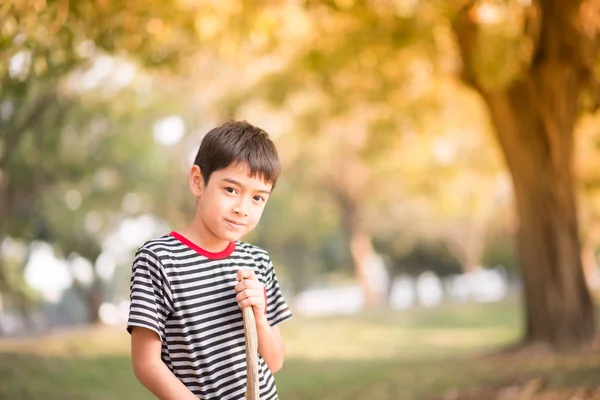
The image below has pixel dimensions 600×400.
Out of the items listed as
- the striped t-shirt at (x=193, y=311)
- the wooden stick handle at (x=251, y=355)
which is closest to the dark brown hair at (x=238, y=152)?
the striped t-shirt at (x=193, y=311)

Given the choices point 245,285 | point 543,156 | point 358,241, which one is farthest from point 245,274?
point 358,241

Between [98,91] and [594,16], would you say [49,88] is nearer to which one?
[98,91]

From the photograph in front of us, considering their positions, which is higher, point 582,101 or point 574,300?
point 582,101

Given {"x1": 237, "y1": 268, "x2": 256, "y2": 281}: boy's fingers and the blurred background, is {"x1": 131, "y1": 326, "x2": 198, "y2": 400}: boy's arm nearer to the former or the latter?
{"x1": 237, "y1": 268, "x2": 256, "y2": 281}: boy's fingers

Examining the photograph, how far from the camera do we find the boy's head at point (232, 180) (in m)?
2.52

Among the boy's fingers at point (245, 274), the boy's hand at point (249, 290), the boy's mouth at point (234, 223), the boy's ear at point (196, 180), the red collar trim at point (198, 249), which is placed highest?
the boy's ear at point (196, 180)

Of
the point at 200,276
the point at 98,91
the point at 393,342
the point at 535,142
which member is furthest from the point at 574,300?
the point at 98,91

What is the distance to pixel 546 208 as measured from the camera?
38.2 ft

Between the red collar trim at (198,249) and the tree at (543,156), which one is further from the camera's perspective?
the tree at (543,156)

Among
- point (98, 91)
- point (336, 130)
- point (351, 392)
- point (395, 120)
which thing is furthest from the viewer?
point (336, 130)

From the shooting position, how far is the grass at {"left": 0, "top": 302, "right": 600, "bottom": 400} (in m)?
9.23

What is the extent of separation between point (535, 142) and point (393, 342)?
7470 millimetres

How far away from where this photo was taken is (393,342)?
58.3 feet

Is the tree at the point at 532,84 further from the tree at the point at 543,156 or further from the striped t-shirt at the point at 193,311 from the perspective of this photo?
the striped t-shirt at the point at 193,311
